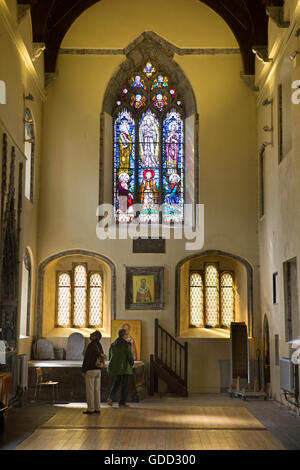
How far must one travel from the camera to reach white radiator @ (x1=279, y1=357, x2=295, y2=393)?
1179 centimetres

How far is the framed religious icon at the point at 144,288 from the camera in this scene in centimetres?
1600

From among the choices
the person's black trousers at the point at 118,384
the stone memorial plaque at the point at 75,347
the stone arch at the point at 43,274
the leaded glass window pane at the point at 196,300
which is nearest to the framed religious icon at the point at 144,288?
the stone arch at the point at 43,274

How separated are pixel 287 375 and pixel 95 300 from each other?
608 cm

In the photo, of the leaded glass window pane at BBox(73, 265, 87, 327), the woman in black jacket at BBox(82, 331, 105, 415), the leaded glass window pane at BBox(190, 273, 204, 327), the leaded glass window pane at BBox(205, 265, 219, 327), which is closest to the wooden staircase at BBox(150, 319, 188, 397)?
the leaded glass window pane at BBox(190, 273, 204, 327)

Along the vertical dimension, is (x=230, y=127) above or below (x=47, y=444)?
above

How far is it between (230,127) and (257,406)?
706 cm

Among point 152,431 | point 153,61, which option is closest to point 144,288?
point 153,61

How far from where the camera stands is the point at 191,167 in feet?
55.0

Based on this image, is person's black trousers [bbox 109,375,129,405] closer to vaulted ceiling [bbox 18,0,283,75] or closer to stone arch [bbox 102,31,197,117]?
stone arch [bbox 102,31,197,117]

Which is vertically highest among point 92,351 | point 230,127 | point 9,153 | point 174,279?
point 230,127

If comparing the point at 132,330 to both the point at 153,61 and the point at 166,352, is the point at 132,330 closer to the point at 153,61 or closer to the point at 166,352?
the point at 166,352

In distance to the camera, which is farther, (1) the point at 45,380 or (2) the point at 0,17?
(1) the point at 45,380

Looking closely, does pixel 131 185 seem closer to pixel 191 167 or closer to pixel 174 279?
pixel 191 167

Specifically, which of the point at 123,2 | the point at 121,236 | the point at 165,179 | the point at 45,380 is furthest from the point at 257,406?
the point at 123,2
